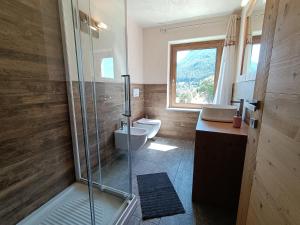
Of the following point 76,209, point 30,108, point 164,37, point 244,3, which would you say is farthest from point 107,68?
point 244,3

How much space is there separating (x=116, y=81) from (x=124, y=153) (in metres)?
1.02

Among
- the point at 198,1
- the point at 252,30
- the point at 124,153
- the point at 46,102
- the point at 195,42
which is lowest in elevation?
the point at 124,153

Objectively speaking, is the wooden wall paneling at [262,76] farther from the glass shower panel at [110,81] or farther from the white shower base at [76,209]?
the glass shower panel at [110,81]

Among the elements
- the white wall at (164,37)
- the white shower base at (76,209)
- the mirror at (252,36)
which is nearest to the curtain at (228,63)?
the white wall at (164,37)

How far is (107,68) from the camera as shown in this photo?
196 centimetres

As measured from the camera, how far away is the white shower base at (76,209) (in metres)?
1.31

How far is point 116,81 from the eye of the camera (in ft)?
6.68

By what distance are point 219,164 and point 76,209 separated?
1.45 meters

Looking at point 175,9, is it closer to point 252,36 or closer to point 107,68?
point 252,36

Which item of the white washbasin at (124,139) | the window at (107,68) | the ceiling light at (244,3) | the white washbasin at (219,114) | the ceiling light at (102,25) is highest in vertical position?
the ceiling light at (244,3)

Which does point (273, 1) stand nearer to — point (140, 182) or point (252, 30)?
point (252, 30)

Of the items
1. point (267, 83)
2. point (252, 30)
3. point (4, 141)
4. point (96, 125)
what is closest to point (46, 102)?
point (4, 141)

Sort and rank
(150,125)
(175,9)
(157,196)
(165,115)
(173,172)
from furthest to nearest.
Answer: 1. (165,115)
2. (150,125)
3. (175,9)
4. (173,172)
5. (157,196)

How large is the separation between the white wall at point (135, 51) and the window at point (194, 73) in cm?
70
